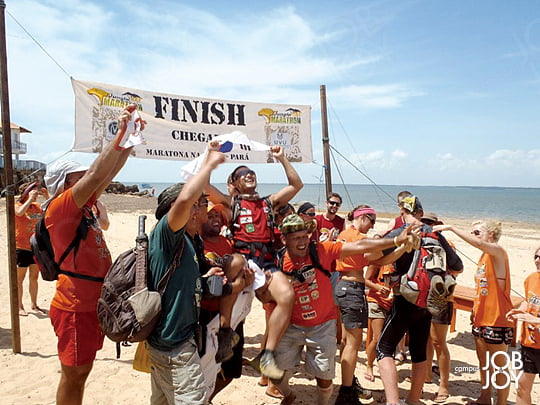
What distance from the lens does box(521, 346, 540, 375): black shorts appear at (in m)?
3.70

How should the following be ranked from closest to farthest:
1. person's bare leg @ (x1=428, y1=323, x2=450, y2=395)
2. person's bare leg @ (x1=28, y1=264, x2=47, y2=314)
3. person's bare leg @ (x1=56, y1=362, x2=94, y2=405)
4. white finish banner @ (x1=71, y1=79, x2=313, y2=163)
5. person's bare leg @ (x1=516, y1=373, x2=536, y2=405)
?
person's bare leg @ (x1=56, y1=362, x2=94, y2=405) < person's bare leg @ (x1=516, y1=373, x2=536, y2=405) < person's bare leg @ (x1=428, y1=323, x2=450, y2=395) < white finish banner @ (x1=71, y1=79, x2=313, y2=163) < person's bare leg @ (x1=28, y1=264, x2=47, y2=314)

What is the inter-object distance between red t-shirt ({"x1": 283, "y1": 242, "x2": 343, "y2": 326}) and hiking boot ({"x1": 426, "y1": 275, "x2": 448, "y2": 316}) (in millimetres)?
1065

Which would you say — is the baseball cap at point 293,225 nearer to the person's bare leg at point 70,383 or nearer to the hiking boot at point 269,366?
the hiking boot at point 269,366

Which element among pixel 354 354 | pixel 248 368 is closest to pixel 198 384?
pixel 354 354

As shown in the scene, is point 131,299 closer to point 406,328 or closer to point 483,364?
point 406,328

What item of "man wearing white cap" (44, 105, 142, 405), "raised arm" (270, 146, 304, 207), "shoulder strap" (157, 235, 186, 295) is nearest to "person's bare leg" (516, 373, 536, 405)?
"raised arm" (270, 146, 304, 207)

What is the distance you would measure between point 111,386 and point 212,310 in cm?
219

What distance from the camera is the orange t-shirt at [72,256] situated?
2.83 metres

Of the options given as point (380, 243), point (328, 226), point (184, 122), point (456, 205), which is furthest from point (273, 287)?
point (456, 205)

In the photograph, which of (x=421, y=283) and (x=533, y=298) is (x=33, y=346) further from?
(x=533, y=298)

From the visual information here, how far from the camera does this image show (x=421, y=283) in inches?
157

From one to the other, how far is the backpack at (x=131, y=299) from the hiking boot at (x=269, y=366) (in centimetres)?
142

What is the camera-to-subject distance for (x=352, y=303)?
14.3 feet

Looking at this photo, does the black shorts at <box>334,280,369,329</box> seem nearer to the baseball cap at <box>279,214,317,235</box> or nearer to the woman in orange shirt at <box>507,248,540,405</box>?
the baseball cap at <box>279,214,317,235</box>
